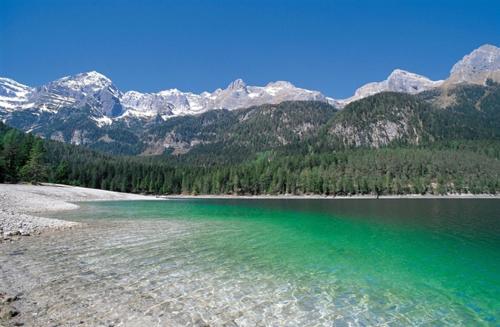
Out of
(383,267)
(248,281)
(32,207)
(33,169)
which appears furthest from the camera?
(33,169)

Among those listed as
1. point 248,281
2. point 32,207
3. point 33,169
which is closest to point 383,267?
point 248,281

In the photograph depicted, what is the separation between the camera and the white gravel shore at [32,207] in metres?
32.9

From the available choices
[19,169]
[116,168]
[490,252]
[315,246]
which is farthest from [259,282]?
[116,168]

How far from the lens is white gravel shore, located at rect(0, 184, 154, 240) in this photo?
3288cm

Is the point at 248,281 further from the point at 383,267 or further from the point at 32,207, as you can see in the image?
the point at 32,207

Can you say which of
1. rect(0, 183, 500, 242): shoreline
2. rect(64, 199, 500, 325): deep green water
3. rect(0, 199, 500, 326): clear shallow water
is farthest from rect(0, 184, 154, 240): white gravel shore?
rect(64, 199, 500, 325): deep green water

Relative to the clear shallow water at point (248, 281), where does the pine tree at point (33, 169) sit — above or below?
above

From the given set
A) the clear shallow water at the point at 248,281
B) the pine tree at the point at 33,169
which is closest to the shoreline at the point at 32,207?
the clear shallow water at the point at 248,281

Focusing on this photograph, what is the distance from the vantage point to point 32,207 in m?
59.9

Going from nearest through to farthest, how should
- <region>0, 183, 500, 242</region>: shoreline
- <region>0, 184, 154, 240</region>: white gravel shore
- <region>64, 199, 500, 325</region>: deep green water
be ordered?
<region>64, 199, 500, 325</region>: deep green water
<region>0, 183, 500, 242</region>: shoreline
<region>0, 184, 154, 240</region>: white gravel shore

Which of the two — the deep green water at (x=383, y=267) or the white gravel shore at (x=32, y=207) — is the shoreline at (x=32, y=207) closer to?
the white gravel shore at (x=32, y=207)

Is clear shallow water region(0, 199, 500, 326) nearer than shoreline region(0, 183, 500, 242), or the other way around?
clear shallow water region(0, 199, 500, 326)

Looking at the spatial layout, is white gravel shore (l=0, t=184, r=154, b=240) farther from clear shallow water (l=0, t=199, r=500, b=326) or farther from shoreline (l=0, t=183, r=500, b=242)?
clear shallow water (l=0, t=199, r=500, b=326)

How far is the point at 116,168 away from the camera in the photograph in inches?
7731
